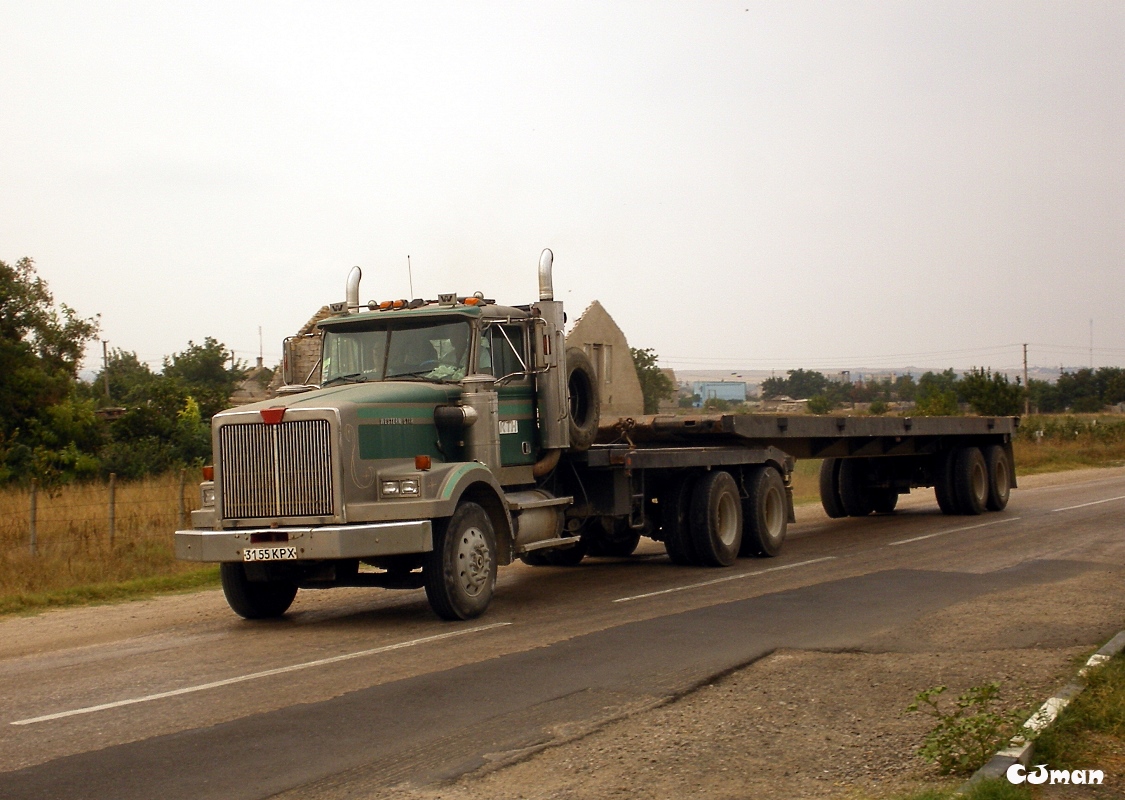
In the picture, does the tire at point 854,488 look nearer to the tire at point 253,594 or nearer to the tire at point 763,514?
the tire at point 763,514

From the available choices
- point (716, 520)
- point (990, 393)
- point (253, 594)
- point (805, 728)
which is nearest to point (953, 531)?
point (716, 520)

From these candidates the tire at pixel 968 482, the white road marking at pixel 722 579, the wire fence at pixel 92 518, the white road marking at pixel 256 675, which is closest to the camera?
the white road marking at pixel 256 675

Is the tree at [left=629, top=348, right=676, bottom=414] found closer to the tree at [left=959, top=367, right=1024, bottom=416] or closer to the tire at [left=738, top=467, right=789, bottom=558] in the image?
the tree at [left=959, top=367, right=1024, bottom=416]

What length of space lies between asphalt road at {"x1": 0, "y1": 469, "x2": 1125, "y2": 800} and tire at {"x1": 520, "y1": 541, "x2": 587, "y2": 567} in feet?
1.36

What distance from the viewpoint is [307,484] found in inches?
387

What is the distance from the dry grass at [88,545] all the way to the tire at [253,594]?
9.90ft

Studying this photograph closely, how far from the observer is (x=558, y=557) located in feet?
50.8

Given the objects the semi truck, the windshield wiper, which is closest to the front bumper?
the semi truck

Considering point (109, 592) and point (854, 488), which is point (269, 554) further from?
point (854, 488)

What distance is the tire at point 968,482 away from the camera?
67.9 feet

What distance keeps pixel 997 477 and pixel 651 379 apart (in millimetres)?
35967

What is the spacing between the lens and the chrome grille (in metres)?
9.78

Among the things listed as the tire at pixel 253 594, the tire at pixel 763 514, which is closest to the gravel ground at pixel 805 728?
the tire at pixel 253 594

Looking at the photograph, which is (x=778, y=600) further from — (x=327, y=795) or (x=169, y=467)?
(x=169, y=467)
